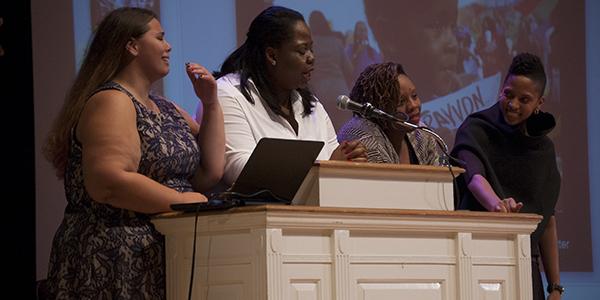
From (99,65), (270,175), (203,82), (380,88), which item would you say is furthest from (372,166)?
(380,88)

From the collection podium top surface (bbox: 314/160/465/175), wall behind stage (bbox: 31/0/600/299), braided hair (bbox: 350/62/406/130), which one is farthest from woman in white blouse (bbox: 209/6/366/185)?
wall behind stage (bbox: 31/0/600/299)

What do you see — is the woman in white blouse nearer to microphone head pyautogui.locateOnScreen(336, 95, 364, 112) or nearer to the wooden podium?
microphone head pyautogui.locateOnScreen(336, 95, 364, 112)

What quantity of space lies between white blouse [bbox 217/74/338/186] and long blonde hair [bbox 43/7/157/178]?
19.1 inches

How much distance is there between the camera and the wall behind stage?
4.50 meters

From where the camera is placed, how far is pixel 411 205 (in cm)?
324

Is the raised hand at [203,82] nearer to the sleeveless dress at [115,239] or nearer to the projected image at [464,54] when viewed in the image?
the sleeveless dress at [115,239]

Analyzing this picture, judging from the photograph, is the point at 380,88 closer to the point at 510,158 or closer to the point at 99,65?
the point at 510,158

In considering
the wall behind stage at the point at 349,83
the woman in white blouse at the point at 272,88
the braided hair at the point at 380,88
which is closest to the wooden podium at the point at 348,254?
the woman in white blouse at the point at 272,88

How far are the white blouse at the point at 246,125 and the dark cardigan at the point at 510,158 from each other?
873 millimetres

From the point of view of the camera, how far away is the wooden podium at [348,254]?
2830 mm

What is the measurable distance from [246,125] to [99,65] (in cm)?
60

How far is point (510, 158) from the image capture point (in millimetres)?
4551

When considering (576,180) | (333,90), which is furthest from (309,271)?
(576,180)

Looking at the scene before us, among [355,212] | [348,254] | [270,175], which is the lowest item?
[348,254]
